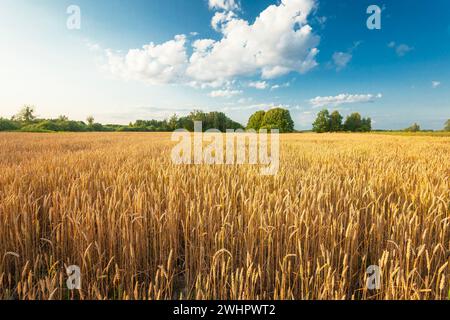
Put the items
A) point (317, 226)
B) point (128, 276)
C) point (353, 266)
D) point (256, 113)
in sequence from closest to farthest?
point (128, 276)
point (353, 266)
point (317, 226)
point (256, 113)

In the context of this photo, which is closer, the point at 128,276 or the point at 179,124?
the point at 128,276

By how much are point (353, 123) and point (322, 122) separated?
40.0 ft

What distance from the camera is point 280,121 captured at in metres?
62.2

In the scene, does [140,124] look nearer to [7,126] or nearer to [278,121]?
[7,126]

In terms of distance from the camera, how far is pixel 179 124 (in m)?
61.2

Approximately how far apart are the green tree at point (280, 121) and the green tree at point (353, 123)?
872 inches

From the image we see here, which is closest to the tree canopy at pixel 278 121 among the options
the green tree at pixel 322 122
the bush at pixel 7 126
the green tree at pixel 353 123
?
the green tree at pixel 322 122

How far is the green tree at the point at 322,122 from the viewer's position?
70.6 m

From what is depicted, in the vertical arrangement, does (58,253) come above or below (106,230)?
below

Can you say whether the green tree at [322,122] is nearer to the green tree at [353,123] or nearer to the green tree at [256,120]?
the green tree at [353,123]

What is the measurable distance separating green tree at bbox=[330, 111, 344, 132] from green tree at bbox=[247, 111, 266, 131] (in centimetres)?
2046
